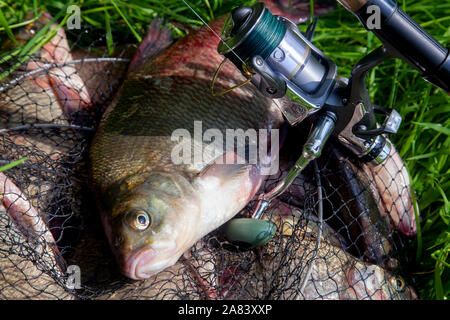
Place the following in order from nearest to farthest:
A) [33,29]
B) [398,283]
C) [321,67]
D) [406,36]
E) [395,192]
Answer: [406,36]
[321,67]
[398,283]
[395,192]
[33,29]

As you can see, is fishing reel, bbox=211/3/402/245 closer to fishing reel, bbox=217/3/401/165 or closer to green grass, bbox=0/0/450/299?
fishing reel, bbox=217/3/401/165

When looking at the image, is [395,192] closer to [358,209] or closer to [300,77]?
[358,209]

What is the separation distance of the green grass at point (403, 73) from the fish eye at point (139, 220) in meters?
1.24

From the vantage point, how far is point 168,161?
1815mm

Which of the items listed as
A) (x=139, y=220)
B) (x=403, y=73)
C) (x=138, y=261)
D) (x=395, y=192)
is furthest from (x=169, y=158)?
(x=403, y=73)

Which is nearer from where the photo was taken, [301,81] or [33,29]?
[301,81]

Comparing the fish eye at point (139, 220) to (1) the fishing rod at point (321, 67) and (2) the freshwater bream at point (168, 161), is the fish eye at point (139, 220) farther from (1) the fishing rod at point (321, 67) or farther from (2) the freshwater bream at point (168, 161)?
(1) the fishing rod at point (321, 67)

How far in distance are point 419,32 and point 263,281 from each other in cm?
111

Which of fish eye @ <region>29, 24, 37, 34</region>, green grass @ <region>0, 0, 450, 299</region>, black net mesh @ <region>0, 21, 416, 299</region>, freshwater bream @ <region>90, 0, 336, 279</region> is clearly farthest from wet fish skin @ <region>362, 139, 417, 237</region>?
fish eye @ <region>29, 24, 37, 34</region>

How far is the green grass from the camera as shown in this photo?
88.0 inches

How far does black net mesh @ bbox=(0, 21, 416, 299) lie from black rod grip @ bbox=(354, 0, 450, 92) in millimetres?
726

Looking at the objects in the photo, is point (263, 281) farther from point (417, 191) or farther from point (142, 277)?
point (417, 191)

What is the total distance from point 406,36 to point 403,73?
1.30 metres

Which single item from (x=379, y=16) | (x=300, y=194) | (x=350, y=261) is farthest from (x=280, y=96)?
(x=350, y=261)
